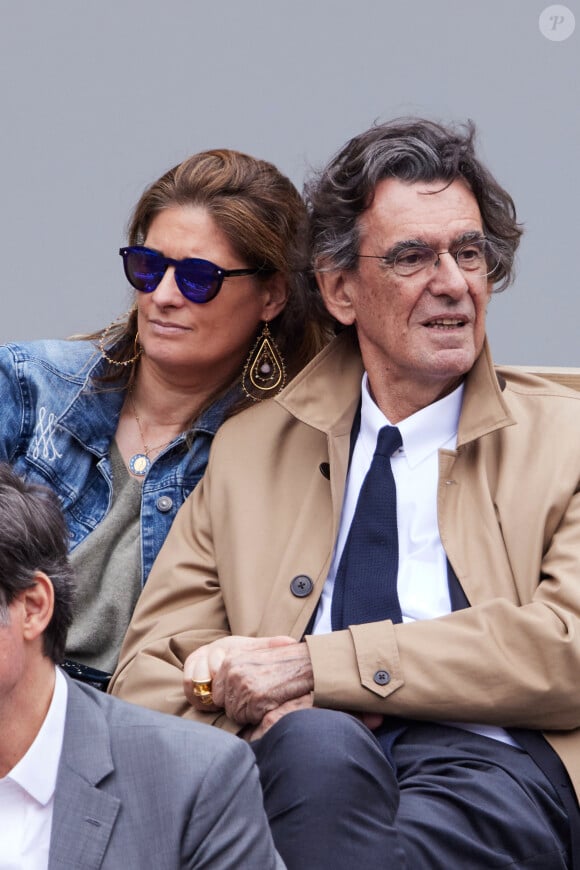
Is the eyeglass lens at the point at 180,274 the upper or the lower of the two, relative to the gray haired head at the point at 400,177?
lower

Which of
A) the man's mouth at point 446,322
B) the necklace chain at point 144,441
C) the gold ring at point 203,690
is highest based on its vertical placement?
the man's mouth at point 446,322

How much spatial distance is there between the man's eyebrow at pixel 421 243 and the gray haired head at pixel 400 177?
0.31 ft

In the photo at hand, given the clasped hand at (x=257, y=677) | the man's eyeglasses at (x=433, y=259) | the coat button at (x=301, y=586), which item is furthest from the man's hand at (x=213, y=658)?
the man's eyeglasses at (x=433, y=259)

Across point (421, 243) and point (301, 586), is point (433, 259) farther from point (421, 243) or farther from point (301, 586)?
point (301, 586)

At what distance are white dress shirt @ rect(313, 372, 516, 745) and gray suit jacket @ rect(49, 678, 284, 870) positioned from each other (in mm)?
1014

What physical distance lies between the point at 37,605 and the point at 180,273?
1470mm

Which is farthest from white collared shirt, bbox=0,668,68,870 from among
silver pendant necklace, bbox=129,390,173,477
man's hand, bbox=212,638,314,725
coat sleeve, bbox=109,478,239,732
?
silver pendant necklace, bbox=129,390,173,477

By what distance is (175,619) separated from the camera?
3393mm

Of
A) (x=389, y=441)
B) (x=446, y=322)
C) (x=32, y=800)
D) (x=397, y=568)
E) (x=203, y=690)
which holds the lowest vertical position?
(x=203, y=690)

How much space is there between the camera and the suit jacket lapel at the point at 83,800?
2.25 m

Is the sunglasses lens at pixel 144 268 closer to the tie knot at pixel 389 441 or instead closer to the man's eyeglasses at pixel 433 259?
the man's eyeglasses at pixel 433 259

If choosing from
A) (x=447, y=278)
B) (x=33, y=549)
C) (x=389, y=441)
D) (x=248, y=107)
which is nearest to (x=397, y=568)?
(x=389, y=441)

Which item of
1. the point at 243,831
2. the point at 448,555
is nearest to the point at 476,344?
the point at 448,555

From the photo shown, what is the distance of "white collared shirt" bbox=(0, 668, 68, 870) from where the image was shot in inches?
91.1
